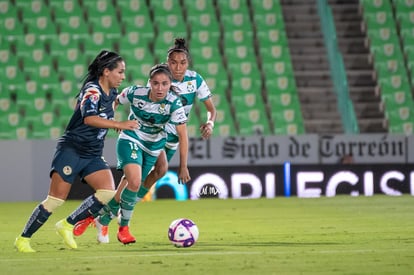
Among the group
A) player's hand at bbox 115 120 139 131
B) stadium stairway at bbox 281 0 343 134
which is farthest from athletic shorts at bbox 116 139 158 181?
stadium stairway at bbox 281 0 343 134

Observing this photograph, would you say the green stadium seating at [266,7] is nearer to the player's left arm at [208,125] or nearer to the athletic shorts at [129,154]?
the player's left arm at [208,125]

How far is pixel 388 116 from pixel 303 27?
3546 millimetres

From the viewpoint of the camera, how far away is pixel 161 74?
10.5 meters

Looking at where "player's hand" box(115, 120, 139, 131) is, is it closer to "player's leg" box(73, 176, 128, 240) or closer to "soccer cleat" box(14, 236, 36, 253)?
"player's leg" box(73, 176, 128, 240)

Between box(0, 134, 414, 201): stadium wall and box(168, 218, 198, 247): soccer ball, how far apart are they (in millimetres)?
9190

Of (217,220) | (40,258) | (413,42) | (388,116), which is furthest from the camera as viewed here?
(413,42)

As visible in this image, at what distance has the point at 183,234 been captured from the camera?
33.7 feet

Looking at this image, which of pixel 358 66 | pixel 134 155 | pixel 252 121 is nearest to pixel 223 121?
pixel 252 121

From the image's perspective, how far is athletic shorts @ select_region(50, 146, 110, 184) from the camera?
33.1 ft

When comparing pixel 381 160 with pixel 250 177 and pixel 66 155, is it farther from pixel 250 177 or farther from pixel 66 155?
pixel 66 155

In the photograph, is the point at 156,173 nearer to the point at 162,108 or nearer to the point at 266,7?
the point at 162,108

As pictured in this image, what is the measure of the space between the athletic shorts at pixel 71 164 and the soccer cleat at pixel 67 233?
A: 44cm

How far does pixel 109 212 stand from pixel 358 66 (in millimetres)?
14307

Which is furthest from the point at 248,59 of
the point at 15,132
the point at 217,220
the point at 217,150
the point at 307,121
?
the point at 217,220
